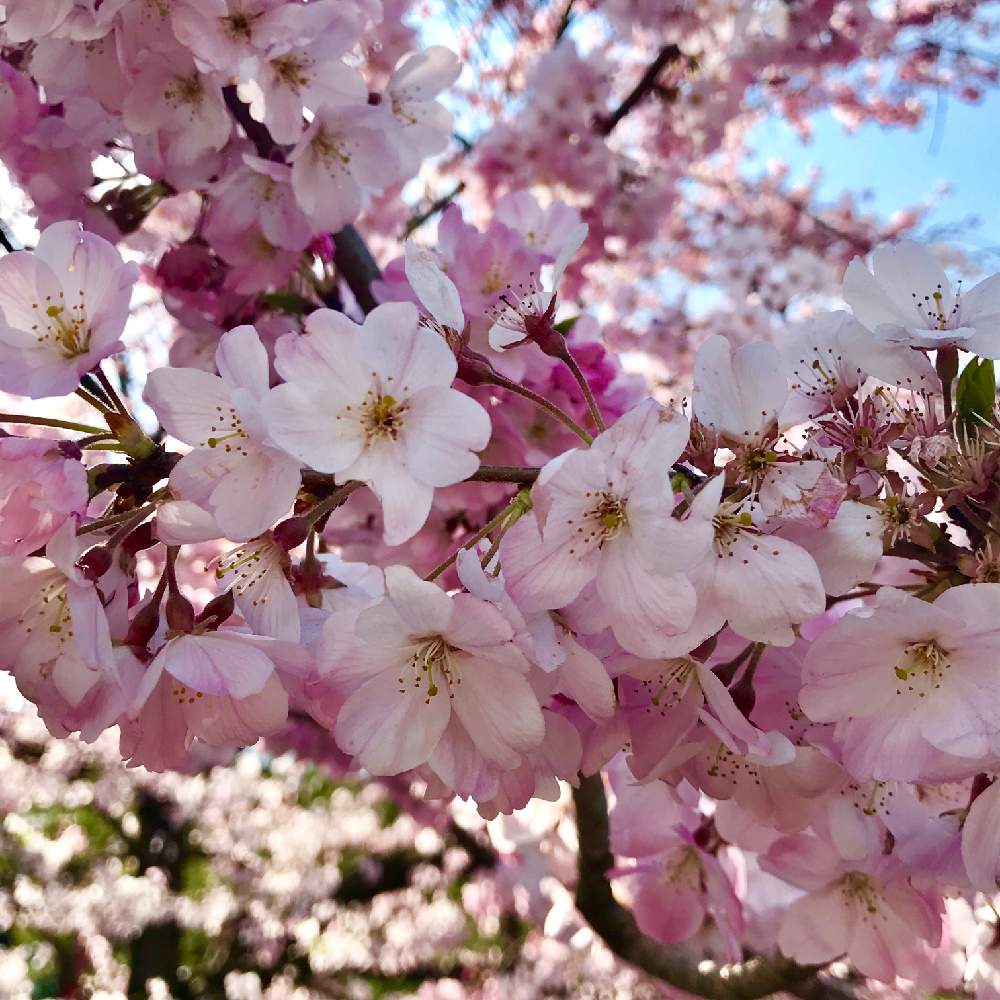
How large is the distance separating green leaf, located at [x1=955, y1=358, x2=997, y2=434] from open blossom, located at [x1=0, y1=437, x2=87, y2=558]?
2.26 ft

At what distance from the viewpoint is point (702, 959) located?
160 centimetres

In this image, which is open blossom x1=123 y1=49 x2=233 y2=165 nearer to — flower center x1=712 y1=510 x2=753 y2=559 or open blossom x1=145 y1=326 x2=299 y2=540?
open blossom x1=145 y1=326 x2=299 y2=540

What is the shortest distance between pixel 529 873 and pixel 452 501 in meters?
1.81

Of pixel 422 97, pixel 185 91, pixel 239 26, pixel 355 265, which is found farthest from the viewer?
pixel 355 265

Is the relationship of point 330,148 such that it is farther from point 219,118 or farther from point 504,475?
point 504,475

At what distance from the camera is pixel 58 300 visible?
79 centimetres

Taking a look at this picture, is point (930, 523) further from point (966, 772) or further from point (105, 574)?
point (105, 574)

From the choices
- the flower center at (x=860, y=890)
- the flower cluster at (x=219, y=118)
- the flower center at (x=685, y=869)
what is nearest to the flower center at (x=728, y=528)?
the flower center at (x=860, y=890)

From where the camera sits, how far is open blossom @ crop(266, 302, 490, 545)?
647 mm

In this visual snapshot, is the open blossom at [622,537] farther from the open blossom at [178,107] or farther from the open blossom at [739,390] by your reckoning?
the open blossom at [178,107]

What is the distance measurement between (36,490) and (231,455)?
153 mm

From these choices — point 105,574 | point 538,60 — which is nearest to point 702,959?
point 105,574

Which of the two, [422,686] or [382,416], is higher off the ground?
[382,416]

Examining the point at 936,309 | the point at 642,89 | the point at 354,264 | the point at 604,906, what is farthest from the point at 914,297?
the point at 642,89
